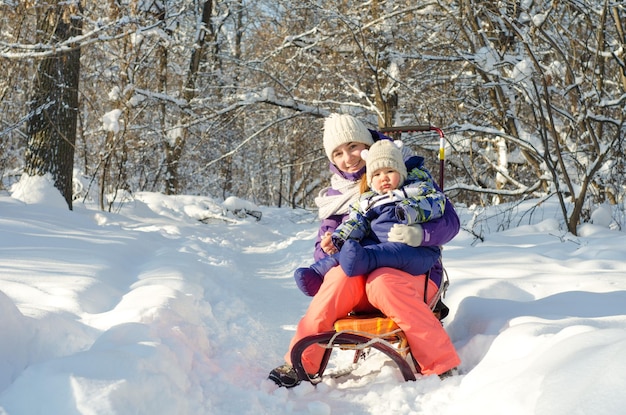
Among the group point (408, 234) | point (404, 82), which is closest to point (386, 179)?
point (408, 234)

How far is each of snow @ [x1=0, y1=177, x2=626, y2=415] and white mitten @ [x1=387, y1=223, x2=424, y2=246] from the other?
2.08 ft

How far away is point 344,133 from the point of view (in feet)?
11.1

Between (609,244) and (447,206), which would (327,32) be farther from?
(447,206)

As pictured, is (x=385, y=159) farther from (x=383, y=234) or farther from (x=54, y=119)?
(x=54, y=119)

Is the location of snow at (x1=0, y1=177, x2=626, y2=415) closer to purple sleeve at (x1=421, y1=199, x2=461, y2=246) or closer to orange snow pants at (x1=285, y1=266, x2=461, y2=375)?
orange snow pants at (x1=285, y1=266, x2=461, y2=375)

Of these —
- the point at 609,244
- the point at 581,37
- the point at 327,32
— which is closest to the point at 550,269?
the point at 609,244

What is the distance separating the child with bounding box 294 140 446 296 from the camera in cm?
287

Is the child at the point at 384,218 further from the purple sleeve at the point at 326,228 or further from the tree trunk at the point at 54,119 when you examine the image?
the tree trunk at the point at 54,119

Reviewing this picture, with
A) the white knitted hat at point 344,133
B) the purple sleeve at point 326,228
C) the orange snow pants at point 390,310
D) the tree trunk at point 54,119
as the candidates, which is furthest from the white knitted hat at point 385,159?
the tree trunk at point 54,119

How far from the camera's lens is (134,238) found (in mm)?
6617

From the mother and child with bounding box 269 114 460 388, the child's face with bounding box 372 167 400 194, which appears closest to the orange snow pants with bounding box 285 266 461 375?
the mother and child with bounding box 269 114 460 388

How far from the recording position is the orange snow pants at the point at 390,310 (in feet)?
9.04

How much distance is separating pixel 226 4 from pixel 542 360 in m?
18.0

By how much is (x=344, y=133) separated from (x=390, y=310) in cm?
114
